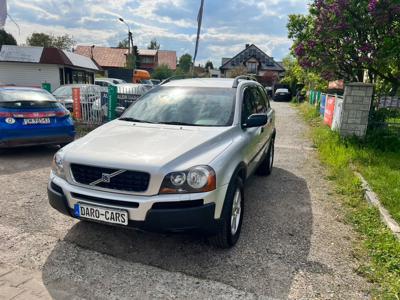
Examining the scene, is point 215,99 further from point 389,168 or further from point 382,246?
point 389,168

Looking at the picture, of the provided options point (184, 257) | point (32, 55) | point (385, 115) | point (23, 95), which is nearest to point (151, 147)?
point (184, 257)

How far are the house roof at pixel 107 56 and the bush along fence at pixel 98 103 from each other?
40.7m

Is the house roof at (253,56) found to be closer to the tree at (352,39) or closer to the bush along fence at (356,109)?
the tree at (352,39)

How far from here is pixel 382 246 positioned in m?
3.39

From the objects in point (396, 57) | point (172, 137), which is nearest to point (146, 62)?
point (396, 57)

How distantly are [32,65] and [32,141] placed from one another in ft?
64.3

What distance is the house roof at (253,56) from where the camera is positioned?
197 feet

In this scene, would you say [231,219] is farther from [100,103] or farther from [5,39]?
[5,39]

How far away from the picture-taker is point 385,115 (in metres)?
8.00

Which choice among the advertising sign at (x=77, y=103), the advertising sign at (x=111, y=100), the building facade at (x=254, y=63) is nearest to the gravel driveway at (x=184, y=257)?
the advertising sign at (x=111, y=100)

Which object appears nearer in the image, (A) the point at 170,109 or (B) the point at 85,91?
(A) the point at 170,109

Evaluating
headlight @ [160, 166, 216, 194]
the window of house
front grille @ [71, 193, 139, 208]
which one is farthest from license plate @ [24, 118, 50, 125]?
the window of house

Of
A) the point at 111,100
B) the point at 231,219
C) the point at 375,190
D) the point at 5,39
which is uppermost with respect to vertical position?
the point at 5,39

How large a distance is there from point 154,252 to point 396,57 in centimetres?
814
